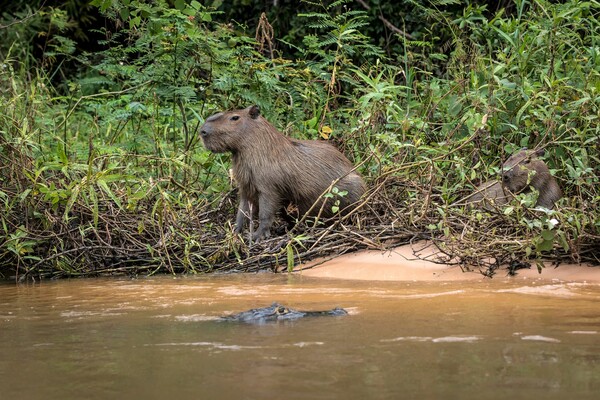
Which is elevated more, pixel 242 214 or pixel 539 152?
pixel 539 152

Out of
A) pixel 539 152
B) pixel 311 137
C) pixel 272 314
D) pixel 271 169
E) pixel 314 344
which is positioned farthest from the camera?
pixel 311 137

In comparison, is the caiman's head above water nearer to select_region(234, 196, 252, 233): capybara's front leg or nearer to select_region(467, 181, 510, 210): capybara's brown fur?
select_region(467, 181, 510, 210): capybara's brown fur

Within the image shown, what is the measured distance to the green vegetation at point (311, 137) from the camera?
6.21m

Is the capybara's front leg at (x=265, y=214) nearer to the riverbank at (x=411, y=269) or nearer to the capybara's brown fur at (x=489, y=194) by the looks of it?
the riverbank at (x=411, y=269)

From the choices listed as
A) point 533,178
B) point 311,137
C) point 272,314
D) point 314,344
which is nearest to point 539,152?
point 533,178

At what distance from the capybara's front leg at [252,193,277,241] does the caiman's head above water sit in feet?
7.91

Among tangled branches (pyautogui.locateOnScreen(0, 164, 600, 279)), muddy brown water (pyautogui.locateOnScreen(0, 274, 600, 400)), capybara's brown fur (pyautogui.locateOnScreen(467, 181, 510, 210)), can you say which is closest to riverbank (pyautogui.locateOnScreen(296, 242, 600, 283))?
tangled branches (pyautogui.locateOnScreen(0, 164, 600, 279))

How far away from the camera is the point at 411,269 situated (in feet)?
19.8

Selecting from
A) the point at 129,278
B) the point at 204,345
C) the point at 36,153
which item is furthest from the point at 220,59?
the point at 204,345

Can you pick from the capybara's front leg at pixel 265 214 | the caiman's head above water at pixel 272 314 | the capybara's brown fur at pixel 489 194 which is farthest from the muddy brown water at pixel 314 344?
the capybara's front leg at pixel 265 214

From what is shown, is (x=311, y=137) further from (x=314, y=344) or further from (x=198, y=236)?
(x=314, y=344)

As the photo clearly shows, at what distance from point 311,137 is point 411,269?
226cm

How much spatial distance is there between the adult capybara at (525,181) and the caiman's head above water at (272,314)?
7.18ft

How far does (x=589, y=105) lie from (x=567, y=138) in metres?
0.26
